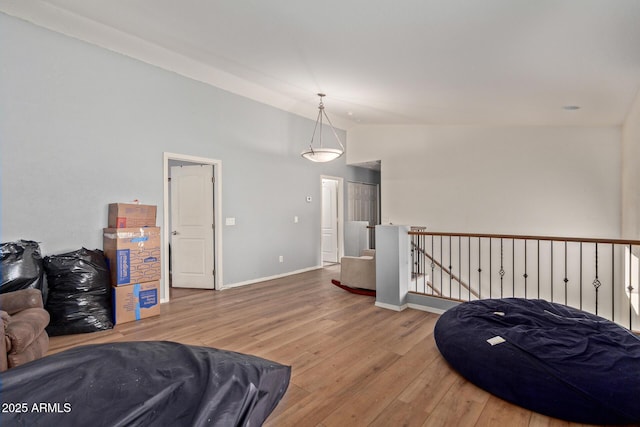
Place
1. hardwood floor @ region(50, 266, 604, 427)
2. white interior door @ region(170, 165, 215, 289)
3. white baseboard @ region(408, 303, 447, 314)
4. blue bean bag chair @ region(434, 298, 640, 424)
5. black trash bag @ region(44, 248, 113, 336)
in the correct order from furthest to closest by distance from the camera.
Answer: white interior door @ region(170, 165, 215, 289)
white baseboard @ region(408, 303, 447, 314)
black trash bag @ region(44, 248, 113, 336)
hardwood floor @ region(50, 266, 604, 427)
blue bean bag chair @ region(434, 298, 640, 424)

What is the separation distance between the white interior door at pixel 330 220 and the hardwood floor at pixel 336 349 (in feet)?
9.59

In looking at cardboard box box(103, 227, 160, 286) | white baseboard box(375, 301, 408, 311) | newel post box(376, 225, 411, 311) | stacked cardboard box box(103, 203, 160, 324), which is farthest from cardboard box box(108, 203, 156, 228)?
white baseboard box(375, 301, 408, 311)

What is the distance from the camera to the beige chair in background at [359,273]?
470 centimetres

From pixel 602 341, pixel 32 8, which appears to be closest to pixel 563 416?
pixel 602 341

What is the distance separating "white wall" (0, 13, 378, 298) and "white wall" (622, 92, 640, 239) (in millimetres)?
5101

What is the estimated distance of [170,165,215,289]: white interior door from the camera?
5.14 m

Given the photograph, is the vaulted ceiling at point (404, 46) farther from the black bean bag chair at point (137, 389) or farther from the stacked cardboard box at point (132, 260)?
the black bean bag chair at point (137, 389)

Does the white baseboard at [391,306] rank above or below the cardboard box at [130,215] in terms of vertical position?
below

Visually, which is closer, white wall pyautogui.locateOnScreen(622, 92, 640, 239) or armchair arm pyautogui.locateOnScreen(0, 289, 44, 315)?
armchair arm pyautogui.locateOnScreen(0, 289, 44, 315)

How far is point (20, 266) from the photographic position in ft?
9.92

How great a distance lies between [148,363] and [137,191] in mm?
3366

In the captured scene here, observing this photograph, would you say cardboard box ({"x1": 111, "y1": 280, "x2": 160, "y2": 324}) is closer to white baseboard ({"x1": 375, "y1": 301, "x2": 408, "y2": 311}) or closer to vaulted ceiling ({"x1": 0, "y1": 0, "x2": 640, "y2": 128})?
white baseboard ({"x1": 375, "y1": 301, "x2": 408, "y2": 311})

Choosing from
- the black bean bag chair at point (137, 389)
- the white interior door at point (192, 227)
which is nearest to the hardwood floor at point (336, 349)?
the white interior door at point (192, 227)

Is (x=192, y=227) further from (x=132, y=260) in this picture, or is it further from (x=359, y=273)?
(x=359, y=273)
